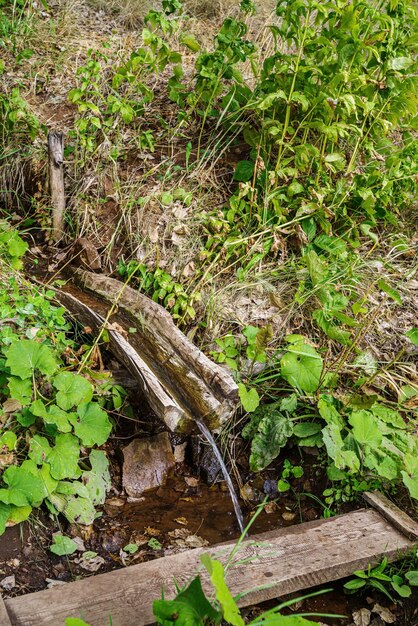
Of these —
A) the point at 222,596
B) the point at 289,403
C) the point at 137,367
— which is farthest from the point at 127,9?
the point at 222,596

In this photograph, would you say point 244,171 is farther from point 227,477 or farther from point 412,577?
point 412,577

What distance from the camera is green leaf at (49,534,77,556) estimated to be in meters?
2.73

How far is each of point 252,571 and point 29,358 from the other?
4.37 ft

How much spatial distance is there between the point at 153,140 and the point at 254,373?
1928 millimetres

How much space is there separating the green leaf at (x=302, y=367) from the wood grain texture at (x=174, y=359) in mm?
349

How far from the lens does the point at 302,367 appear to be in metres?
3.21

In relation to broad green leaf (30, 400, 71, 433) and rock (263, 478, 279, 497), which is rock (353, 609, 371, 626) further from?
broad green leaf (30, 400, 71, 433)

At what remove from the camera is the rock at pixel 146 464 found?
127 inches

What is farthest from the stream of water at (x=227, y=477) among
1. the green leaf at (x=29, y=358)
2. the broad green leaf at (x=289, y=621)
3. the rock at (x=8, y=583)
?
the broad green leaf at (x=289, y=621)

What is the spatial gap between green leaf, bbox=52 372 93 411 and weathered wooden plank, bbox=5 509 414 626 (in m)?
0.76

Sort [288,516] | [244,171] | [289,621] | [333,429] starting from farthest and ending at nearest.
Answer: [244,171]
[288,516]
[333,429]
[289,621]

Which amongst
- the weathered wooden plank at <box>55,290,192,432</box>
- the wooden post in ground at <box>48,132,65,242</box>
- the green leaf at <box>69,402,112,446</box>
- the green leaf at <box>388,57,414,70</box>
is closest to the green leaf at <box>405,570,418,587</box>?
the weathered wooden plank at <box>55,290,192,432</box>

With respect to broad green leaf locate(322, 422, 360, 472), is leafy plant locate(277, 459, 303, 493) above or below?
below

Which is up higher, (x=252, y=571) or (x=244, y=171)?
(x=244, y=171)
